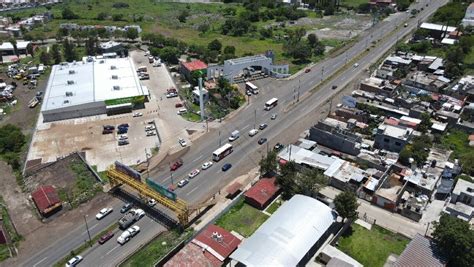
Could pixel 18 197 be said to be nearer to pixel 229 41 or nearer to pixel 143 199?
pixel 143 199

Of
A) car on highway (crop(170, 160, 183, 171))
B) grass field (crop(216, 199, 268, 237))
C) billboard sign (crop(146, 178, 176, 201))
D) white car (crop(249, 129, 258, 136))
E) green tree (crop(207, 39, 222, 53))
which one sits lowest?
grass field (crop(216, 199, 268, 237))

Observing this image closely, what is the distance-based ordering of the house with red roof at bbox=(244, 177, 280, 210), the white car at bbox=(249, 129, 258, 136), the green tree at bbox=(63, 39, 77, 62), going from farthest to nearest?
1. the green tree at bbox=(63, 39, 77, 62)
2. the white car at bbox=(249, 129, 258, 136)
3. the house with red roof at bbox=(244, 177, 280, 210)

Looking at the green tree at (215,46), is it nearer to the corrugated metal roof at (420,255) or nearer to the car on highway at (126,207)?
the car on highway at (126,207)

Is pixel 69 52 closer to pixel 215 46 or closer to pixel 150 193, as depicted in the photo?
pixel 215 46

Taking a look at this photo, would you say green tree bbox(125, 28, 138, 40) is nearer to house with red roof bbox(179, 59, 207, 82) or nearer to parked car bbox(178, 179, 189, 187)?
house with red roof bbox(179, 59, 207, 82)

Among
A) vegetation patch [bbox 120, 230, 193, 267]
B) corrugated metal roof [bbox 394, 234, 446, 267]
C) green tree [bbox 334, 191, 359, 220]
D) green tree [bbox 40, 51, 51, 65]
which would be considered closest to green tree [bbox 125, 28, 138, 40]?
green tree [bbox 40, 51, 51, 65]

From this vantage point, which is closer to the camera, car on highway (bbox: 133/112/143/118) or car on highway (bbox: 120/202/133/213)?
car on highway (bbox: 120/202/133/213)

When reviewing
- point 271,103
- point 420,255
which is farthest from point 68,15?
point 420,255

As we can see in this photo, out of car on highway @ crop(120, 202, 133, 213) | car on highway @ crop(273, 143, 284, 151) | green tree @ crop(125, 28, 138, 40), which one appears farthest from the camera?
green tree @ crop(125, 28, 138, 40)
